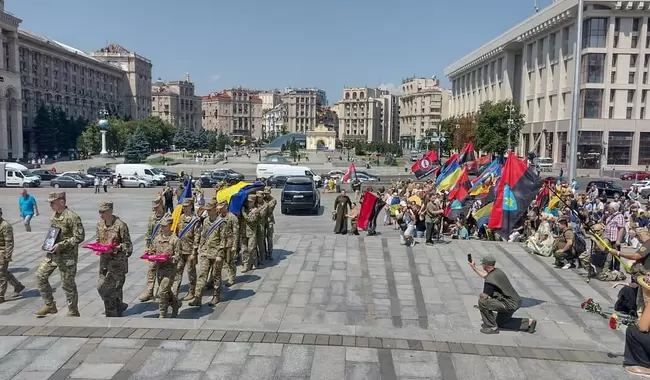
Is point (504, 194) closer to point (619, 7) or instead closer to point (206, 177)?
point (206, 177)

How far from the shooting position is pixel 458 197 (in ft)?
55.7

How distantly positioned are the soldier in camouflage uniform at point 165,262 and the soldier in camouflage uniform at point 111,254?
1.37 feet

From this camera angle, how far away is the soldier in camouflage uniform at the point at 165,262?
7953 mm

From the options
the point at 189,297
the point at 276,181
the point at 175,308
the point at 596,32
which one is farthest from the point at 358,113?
the point at 175,308

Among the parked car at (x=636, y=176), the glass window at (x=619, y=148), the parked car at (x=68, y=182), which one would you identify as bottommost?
the parked car at (x=68, y=182)

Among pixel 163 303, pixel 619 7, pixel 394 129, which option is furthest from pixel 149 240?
pixel 394 129

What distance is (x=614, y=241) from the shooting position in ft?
44.1

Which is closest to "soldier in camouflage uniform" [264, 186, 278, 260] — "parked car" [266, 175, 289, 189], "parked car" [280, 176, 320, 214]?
"parked car" [280, 176, 320, 214]

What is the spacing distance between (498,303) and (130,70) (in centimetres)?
14156

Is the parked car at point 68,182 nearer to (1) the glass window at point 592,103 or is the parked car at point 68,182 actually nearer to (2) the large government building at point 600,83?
(2) the large government building at point 600,83

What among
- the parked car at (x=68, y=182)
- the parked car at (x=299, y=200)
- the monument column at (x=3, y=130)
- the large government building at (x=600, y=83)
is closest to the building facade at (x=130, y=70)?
the monument column at (x=3, y=130)

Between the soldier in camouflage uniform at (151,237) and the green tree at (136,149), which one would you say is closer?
the soldier in camouflage uniform at (151,237)

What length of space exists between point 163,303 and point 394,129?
194 m

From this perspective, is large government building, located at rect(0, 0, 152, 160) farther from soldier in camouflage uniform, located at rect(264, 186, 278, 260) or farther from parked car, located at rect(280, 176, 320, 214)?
soldier in camouflage uniform, located at rect(264, 186, 278, 260)
